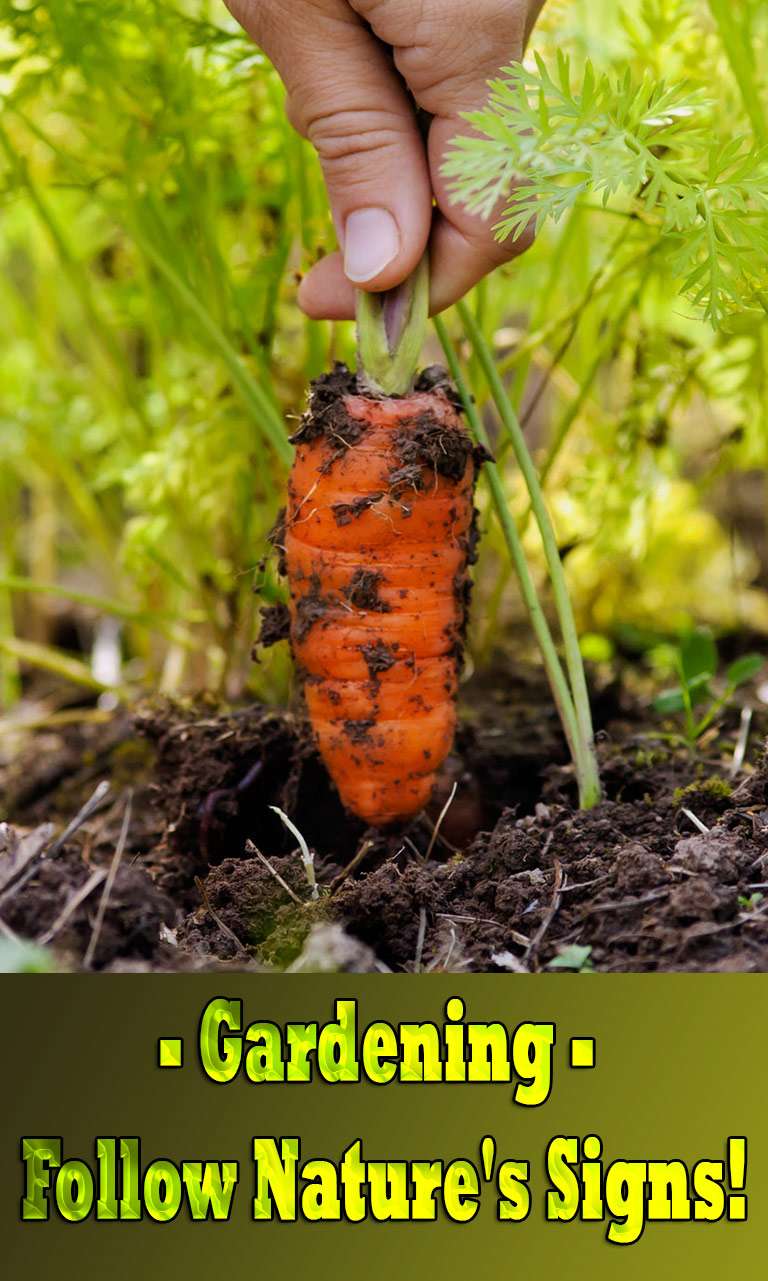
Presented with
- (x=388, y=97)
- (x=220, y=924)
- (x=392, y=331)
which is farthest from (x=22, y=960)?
(x=388, y=97)

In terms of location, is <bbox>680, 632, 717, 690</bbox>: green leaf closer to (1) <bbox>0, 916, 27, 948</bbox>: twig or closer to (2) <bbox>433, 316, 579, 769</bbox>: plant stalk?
(2) <bbox>433, 316, 579, 769</bbox>: plant stalk

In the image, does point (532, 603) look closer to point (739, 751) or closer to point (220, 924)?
point (739, 751)

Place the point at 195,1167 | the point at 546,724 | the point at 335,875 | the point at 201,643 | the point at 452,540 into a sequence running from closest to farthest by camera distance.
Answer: the point at 195,1167 < the point at 335,875 < the point at 452,540 < the point at 546,724 < the point at 201,643

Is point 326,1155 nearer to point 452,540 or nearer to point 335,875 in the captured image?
point 335,875

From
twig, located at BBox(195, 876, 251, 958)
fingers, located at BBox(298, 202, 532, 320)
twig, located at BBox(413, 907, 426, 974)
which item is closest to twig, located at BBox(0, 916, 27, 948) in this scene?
twig, located at BBox(195, 876, 251, 958)

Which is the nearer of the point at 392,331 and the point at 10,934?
the point at 10,934

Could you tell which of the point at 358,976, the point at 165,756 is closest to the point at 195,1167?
the point at 358,976
